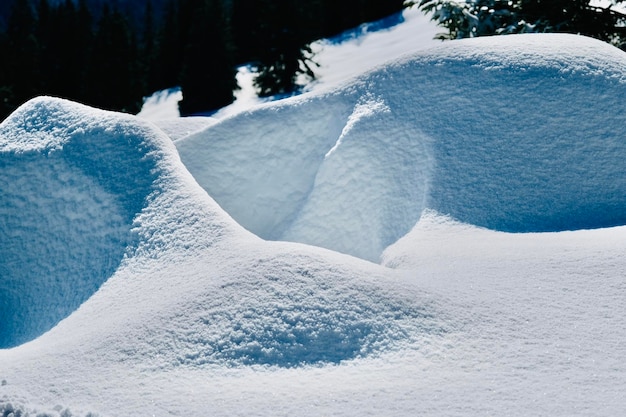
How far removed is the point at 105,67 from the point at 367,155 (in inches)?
1083

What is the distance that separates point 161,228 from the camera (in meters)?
5.46

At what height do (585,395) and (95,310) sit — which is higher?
(95,310)

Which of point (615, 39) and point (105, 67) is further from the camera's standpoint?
point (105, 67)

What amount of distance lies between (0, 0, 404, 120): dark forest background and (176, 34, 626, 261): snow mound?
A: 20.7 meters

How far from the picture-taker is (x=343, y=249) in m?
6.41

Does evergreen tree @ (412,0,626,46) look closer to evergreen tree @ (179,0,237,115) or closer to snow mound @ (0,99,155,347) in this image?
snow mound @ (0,99,155,347)

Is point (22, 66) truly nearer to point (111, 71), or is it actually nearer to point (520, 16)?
point (111, 71)

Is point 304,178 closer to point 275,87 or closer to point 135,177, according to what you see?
point 135,177

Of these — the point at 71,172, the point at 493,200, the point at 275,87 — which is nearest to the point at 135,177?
the point at 71,172

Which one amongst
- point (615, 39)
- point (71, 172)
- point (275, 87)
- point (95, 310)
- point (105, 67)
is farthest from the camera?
point (105, 67)

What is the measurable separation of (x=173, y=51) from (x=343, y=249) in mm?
37181

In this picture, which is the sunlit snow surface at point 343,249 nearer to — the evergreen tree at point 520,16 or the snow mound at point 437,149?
the snow mound at point 437,149

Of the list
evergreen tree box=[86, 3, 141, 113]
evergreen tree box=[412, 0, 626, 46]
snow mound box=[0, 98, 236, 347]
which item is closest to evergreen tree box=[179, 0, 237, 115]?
evergreen tree box=[86, 3, 141, 113]

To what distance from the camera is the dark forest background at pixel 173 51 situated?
27.8 metres
